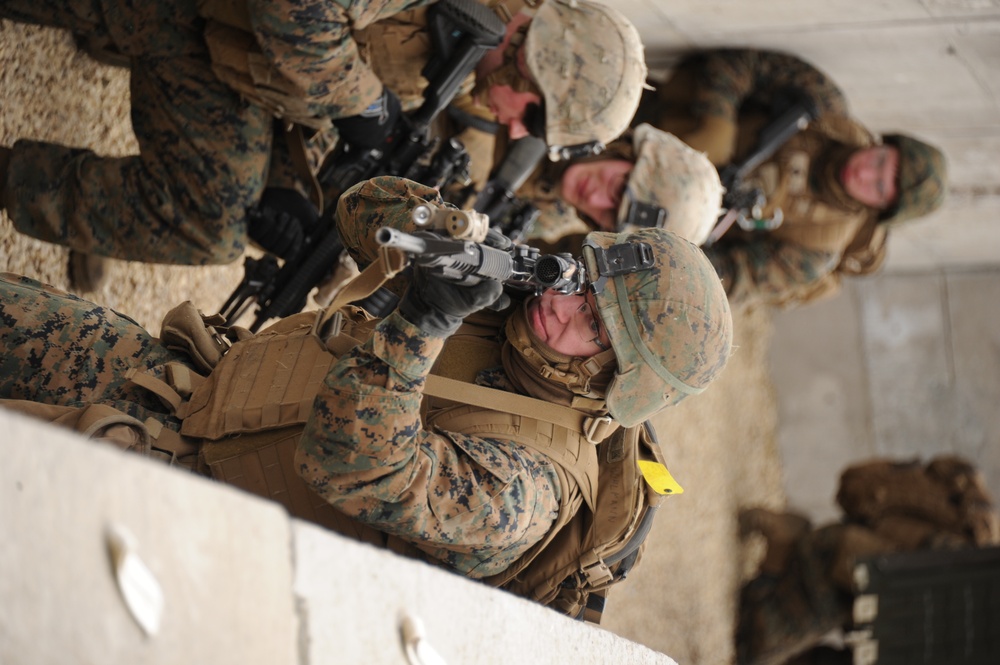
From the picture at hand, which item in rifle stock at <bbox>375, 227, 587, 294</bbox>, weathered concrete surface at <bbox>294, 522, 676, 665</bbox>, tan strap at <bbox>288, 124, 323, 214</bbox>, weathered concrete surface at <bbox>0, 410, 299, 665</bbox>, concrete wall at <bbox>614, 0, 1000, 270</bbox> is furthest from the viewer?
concrete wall at <bbox>614, 0, 1000, 270</bbox>

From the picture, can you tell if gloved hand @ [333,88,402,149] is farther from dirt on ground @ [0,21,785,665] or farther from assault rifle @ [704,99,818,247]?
assault rifle @ [704,99,818,247]

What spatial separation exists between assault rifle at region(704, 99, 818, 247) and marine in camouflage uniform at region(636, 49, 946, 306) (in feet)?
0.18

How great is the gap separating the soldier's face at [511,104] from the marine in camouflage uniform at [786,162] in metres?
1.64

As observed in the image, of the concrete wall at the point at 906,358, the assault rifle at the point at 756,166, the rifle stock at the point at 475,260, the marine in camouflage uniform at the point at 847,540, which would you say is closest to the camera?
the rifle stock at the point at 475,260

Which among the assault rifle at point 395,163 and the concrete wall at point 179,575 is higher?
the concrete wall at point 179,575

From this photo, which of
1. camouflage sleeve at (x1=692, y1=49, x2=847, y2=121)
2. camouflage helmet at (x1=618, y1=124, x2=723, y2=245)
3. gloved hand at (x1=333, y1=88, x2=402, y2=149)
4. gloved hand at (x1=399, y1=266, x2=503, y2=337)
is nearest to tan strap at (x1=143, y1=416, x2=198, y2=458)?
gloved hand at (x1=399, y1=266, x2=503, y2=337)

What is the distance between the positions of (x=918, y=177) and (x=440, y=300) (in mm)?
4186

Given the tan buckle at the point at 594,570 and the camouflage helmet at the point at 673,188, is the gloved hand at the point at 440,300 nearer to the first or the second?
the tan buckle at the point at 594,570

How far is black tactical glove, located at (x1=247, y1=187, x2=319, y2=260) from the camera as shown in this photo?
343 cm

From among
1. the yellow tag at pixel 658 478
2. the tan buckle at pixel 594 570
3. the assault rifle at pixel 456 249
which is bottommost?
the tan buckle at pixel 594 570

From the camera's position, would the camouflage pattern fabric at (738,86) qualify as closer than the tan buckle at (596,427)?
No

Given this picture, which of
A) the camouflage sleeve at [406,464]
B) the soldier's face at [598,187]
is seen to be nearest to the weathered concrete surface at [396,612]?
the camouflage sleeve at [406,464]

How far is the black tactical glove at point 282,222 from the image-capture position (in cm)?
343

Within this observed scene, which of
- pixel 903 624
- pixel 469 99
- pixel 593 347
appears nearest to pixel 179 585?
pixel 593 347
